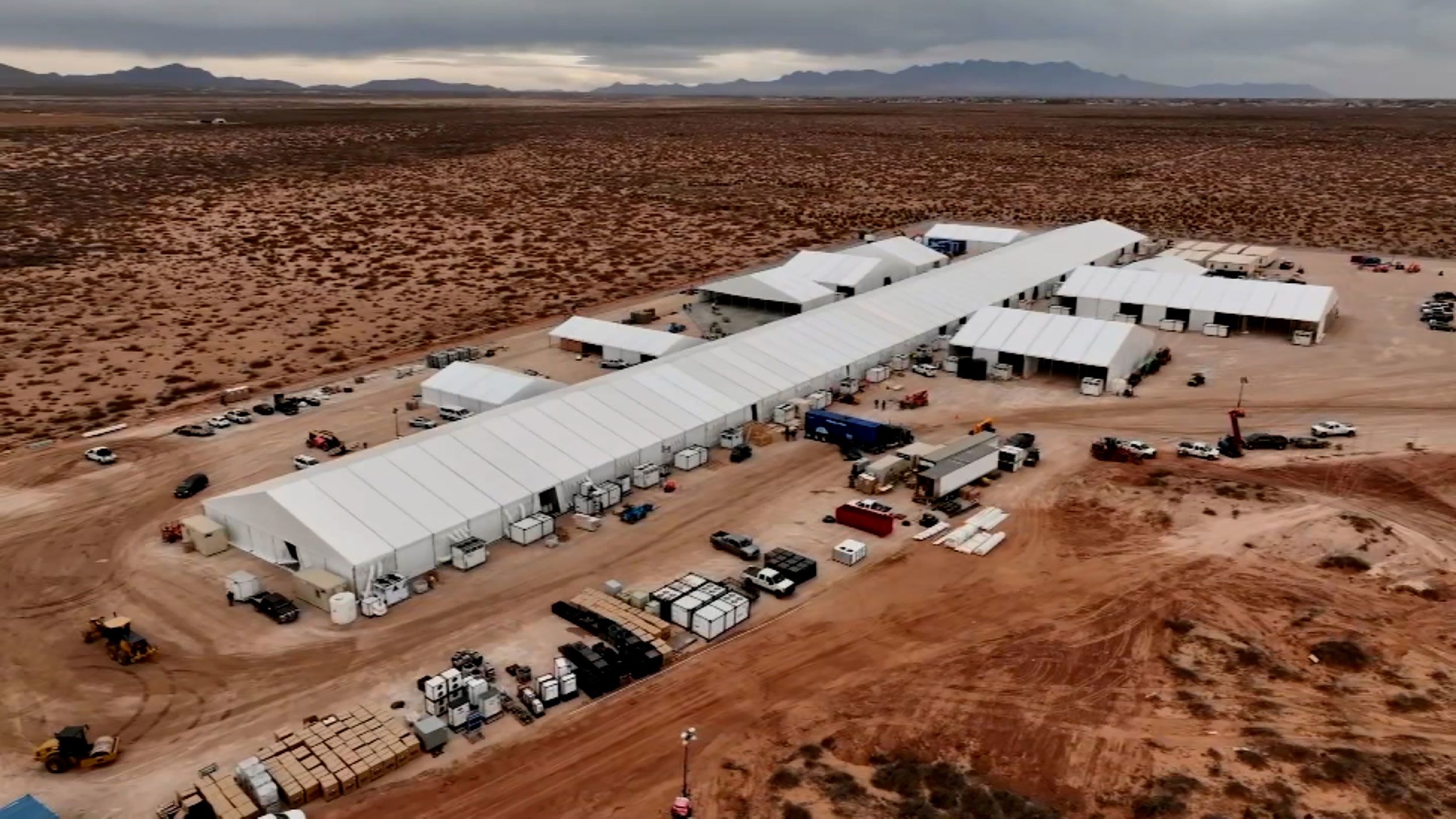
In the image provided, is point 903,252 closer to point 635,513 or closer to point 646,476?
point 646,476

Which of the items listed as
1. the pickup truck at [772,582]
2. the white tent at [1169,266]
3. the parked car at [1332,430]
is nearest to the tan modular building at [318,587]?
the pickup truck at [772,582]

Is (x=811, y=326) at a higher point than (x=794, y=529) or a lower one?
higher

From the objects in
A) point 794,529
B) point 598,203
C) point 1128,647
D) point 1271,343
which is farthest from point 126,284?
point 1271,343

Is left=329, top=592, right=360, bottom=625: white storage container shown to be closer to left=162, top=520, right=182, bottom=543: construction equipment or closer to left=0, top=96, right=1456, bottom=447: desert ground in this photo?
left=162, top=520, right=182, bottom=543: construction equipment

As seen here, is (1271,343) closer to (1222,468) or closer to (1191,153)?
(1222,468)

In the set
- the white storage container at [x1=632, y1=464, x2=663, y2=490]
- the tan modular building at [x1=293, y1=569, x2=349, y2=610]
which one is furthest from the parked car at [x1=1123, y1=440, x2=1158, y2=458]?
the tan modular building at [x1=293, y1=569, x2=349, y2=610]

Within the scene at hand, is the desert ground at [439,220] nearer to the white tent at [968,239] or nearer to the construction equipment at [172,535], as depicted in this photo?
the white tent at [968,239]

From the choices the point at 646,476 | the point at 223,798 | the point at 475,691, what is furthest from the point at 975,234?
the point at 223,798
